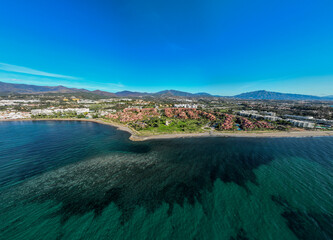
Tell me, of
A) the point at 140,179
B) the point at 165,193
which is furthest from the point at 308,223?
the point at 140,179

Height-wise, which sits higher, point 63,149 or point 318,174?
point 318,174

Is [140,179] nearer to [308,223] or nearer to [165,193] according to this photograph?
[165,193]

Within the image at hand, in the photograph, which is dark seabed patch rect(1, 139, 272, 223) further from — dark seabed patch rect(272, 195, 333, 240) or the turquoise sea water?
dark seabed patch rect(272, 195, 333, 240)

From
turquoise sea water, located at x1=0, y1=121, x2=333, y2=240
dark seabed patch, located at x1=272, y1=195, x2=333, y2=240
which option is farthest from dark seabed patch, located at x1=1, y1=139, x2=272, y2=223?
dark seabed patch, located at x1=272, y1=195, x2=333, y2=240

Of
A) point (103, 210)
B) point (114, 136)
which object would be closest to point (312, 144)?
point (103, 210)

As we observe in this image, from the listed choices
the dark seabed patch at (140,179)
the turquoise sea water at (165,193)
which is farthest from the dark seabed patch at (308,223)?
the dark seabed patch at (140,179)

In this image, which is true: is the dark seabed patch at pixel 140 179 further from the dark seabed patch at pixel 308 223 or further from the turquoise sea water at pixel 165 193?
the dark seabed patch at pixel 308 223

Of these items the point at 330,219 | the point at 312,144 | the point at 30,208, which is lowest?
the point at 30,208

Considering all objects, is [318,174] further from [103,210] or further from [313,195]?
[103,210]
